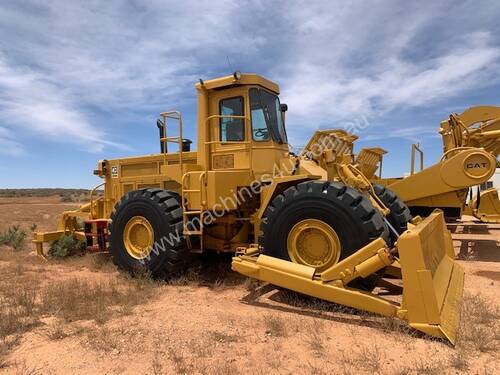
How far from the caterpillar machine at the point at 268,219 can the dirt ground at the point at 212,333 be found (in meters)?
0.28

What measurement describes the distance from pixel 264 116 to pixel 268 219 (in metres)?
1.99

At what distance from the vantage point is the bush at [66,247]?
30.6ft

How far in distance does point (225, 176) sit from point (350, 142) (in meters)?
5.63

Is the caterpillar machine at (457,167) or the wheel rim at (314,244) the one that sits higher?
the caterpillar machine at (457,167)

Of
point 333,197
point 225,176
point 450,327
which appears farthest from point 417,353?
point 225,176

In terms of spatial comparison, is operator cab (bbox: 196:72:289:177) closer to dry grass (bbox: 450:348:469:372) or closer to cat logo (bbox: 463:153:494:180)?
dry grass (bbox: 450:348:469:372)

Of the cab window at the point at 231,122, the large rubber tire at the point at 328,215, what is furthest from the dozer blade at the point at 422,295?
the cab window at the point at 231,122

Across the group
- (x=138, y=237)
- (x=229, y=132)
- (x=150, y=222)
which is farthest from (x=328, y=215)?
(x=138, y=237)

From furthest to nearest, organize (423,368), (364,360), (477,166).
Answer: (477,166)
(364,360)
(423,368)

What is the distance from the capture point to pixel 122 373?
369 cm

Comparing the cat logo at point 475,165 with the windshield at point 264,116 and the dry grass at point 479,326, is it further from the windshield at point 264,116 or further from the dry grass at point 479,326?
the windshield at point 264,116

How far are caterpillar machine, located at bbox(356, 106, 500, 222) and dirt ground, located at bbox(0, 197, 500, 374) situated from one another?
2.99 m

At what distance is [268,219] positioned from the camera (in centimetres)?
572

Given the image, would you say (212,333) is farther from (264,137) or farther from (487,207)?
(487,207)
